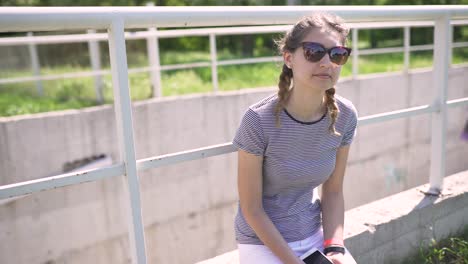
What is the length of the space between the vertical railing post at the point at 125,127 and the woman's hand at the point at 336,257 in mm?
675

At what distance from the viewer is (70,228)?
5195 mm

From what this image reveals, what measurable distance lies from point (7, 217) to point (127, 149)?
3882 mm

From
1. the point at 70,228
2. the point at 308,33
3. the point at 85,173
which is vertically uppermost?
the point at 308,33

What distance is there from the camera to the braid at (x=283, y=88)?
1.68 metres

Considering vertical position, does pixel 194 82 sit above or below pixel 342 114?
below

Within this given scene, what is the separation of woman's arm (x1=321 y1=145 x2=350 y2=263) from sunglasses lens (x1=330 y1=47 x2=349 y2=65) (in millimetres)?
383

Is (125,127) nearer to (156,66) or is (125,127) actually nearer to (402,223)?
(402,223)

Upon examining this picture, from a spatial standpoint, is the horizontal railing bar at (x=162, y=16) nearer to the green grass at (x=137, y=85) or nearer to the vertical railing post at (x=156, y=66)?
the vertical railing post at (x=156, y=66)

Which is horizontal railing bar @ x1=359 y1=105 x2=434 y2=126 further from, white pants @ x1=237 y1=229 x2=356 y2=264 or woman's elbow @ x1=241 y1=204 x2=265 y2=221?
woman's elbow @ x1=241 y1=204 x2=265 y2=221

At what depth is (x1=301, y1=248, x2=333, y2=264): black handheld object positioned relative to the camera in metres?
1.70

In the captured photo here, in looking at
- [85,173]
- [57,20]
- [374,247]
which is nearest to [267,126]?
[85,173]

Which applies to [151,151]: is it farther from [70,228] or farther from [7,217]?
[7,217]

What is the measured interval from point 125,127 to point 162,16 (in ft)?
1.25

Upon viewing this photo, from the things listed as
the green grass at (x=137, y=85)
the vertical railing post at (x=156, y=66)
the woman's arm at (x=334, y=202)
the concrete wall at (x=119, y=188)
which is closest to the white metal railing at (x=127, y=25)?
the woman's arm at (x=334, y=202)
